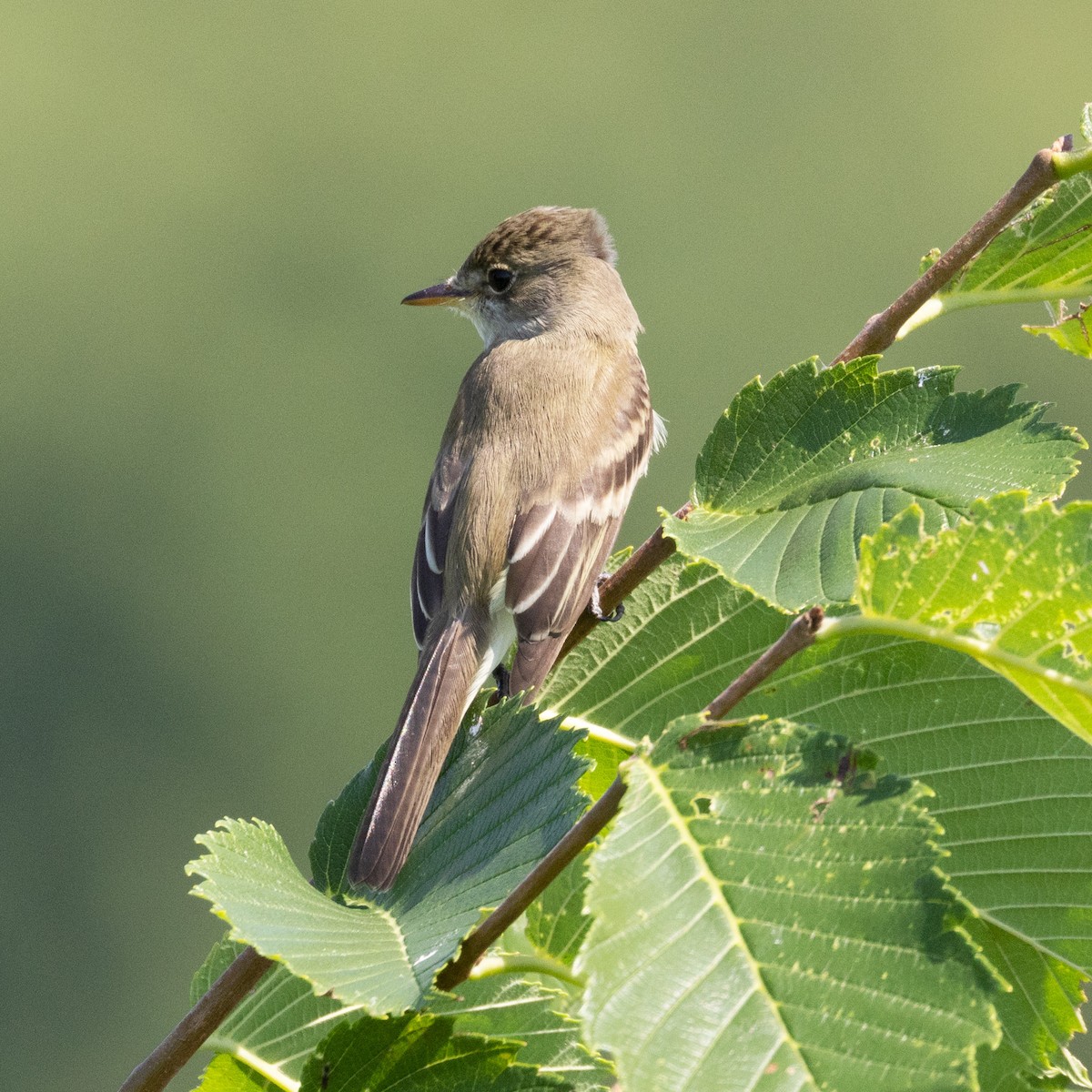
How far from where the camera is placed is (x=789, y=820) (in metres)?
1.00

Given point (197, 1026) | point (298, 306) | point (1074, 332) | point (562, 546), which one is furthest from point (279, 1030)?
point (298, 306)

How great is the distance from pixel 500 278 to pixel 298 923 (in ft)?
10.0

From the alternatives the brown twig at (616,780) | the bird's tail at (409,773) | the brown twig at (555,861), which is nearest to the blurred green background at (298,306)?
the bird's tail at (409,773)

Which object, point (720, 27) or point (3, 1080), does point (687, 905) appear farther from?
point (720, 27)

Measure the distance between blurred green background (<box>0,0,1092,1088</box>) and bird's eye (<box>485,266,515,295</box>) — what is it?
10234 millimetres

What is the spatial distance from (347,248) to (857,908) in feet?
79.0

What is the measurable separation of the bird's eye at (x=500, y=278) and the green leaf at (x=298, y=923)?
284 centimetres

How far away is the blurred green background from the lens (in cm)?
1828

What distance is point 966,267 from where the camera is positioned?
65.7 inches

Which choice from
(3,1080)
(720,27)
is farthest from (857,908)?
(720,27)

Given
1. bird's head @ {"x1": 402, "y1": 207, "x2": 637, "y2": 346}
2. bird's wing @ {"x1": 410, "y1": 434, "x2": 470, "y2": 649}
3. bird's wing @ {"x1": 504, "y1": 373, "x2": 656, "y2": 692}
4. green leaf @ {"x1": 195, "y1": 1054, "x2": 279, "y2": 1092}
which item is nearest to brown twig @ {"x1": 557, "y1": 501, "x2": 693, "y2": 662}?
green leaf @ {"x1": 195, "y1": 1054, "x2": 279, "y2": 1092}

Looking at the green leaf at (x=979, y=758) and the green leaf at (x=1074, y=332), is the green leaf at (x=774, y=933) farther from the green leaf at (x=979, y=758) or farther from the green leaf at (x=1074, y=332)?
the green leaf at (x=1074, y=332)

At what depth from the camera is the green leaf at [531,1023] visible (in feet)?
4.12

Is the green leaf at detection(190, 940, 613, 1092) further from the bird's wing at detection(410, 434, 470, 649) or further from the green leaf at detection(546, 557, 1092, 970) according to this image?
the bird's wing at detection(410, 434, 470, 649)
